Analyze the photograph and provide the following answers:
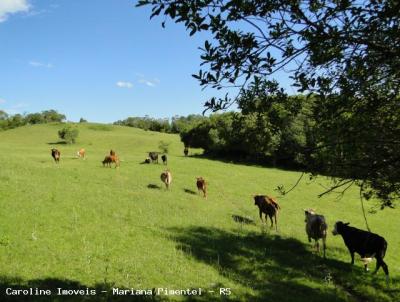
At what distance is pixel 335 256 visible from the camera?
19344 millimetres

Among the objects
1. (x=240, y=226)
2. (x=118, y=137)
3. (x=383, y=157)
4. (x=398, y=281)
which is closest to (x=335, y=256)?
(x=398, y=281)

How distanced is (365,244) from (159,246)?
8.91m

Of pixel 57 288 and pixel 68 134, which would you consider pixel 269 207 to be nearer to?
pixel 57 288

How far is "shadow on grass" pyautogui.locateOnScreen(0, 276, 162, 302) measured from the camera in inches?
407

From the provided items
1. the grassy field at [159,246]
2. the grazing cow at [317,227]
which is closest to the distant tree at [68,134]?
the grassy field at [159,246]

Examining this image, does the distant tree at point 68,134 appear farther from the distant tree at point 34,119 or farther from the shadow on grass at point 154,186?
the distant tree at point 34,119

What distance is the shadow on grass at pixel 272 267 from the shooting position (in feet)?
45.0

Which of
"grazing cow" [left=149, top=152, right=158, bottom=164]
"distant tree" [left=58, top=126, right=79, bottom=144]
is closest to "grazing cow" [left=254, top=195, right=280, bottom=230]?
"grazing cow" [left=149, top=152, right=158, bottom=164]

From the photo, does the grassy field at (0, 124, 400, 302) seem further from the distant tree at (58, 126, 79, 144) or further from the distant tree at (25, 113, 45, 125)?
the distant tree at (25, 113, 45, 125)

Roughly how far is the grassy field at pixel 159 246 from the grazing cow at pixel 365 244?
29.4 inches

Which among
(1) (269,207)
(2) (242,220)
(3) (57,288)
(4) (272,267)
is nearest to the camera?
(3) (57,288)

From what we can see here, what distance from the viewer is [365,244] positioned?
1770cm

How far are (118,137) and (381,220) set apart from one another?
80.0m

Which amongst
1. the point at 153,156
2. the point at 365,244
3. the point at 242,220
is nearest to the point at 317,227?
the point at 365,244
